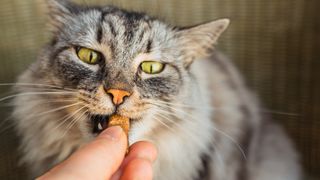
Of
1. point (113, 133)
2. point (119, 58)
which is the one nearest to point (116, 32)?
point (119, 58)

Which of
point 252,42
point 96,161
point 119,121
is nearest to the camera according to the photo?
point 96,161

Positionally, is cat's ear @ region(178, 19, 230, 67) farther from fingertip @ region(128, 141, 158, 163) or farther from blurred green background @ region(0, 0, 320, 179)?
fingertip @ region(128, 141, 158, 163)

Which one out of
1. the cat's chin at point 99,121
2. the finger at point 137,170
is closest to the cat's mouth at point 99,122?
the cat's chin at point 99,121

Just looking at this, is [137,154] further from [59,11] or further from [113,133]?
[59,11]

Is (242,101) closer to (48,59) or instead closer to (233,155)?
(233,155)

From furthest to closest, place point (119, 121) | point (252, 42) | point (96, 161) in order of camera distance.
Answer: point (252, 42), point (119, 121), point (96, 161)

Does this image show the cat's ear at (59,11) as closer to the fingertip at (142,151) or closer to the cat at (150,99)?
the cat at (150,99)

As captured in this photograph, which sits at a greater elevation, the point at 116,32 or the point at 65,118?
the point at 116,32
